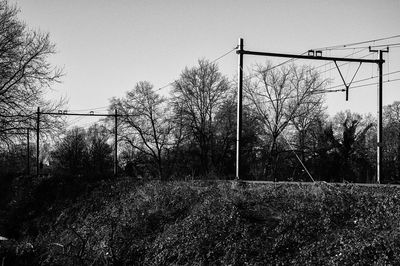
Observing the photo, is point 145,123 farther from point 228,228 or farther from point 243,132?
point 228,228

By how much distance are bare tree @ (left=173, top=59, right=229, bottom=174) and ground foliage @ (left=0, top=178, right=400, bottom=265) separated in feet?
106

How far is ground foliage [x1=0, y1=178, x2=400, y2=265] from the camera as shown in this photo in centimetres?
1013

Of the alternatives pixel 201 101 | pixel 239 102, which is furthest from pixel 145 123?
pixel 239 102

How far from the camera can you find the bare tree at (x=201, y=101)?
5225cm

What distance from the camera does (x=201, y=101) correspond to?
53.1 m

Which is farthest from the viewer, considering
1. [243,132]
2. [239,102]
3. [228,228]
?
[243,132]

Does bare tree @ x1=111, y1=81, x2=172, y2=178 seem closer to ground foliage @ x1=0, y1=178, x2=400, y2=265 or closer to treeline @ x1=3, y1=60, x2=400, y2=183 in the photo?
treeline @ x1=3, y1=60, x2=400, y2=183

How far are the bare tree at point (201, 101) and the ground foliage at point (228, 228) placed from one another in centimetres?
3230

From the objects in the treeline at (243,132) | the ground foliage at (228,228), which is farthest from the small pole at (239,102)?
the treeline at (243,132)

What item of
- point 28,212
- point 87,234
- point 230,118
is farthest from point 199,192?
point 230,118

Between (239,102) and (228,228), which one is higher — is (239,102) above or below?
above

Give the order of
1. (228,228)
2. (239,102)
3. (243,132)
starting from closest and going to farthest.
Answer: (228,228) < (239,102) < (243,132)

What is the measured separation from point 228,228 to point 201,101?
4112cm

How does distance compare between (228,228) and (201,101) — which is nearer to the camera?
(228,228)
